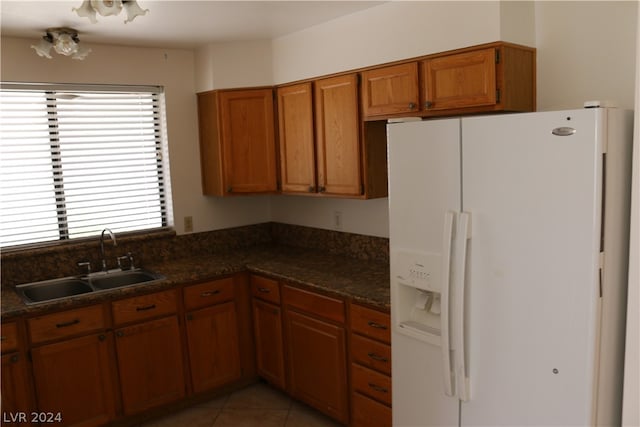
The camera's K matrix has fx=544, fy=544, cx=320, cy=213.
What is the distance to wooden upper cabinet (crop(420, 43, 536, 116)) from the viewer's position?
2.42 metres

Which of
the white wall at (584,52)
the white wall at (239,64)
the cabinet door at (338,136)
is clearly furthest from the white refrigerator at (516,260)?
the white wall at (239,64)

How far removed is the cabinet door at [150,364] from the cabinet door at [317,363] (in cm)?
69

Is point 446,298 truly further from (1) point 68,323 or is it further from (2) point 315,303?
(1) point 68,323

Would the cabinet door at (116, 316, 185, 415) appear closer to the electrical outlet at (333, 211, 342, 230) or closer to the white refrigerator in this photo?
the electrical outlet at (333, 211, 342, 230)

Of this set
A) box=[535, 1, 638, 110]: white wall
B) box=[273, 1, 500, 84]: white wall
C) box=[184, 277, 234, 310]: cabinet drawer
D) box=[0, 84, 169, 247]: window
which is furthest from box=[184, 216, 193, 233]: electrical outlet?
box=[535, 1, 638, 110]: white wall

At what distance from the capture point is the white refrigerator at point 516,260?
1.74 meters

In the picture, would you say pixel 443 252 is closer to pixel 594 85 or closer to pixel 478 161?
pixel 478 161

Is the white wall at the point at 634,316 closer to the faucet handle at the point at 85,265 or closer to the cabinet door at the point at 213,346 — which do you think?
the cabinet door at the point at 213,346

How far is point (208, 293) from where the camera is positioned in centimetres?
340

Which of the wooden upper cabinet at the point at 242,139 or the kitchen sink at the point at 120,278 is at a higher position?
the wooden upper cabinet at the point at 242,139

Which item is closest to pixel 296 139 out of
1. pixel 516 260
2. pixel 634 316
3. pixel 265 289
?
pixel 265 289

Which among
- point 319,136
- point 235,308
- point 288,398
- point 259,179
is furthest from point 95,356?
point 319,136

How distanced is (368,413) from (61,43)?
2.58m

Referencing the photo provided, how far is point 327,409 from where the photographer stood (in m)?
3.09
